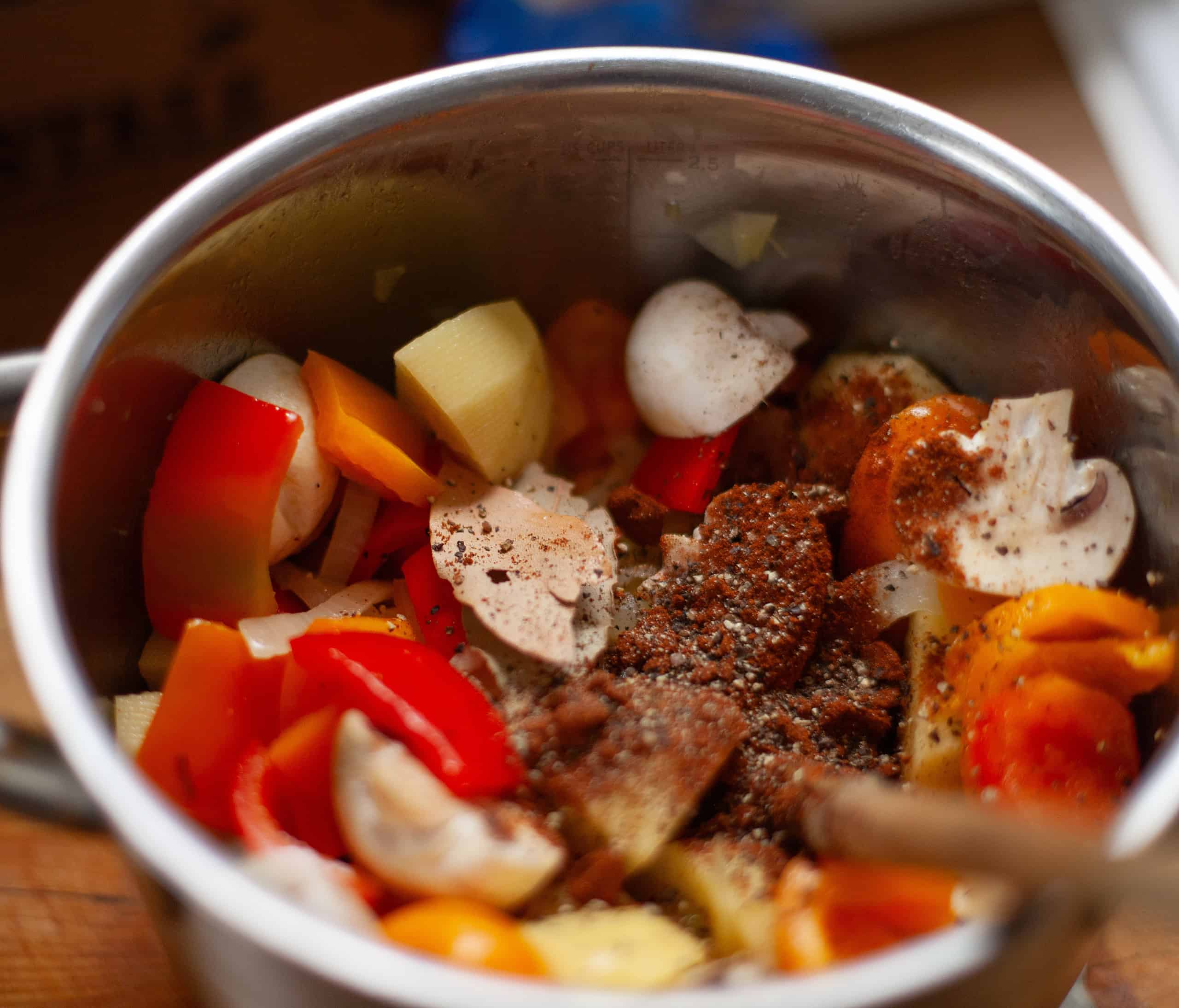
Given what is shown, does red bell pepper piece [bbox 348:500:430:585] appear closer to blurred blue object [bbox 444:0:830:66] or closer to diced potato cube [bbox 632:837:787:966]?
diced potato cube [bbox 632:837:787:966]

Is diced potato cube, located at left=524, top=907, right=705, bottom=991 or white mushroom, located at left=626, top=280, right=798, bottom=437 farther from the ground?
white mushroom, located at left=626, top=280, right=798, bottom=437

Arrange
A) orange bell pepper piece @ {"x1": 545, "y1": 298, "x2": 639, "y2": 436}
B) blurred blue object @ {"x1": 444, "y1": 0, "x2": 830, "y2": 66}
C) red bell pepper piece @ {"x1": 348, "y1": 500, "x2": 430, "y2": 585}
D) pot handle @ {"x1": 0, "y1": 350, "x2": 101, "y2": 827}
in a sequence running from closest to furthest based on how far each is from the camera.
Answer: pot handle @ {"x1": 0, "y1": 350, "x2": 101, "y2": 827} → red bell pepper piece @ {"x1": 348, "y1": 500, "x2": 430, "y2": 585} → orange bell pepper piece @ {"x1": 545, "y1": 298, "x2": 639, "y2": 436} → blurred blue object @ {"x1": 444, "y1": 0, "x2": 830, "y2": 66}

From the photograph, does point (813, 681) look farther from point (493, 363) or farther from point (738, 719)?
point (493, 363)

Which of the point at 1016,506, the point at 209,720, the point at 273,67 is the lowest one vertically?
the point at 1016,506

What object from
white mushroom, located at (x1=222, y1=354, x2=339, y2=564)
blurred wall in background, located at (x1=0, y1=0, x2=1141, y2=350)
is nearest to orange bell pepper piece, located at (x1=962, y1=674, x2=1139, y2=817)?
white mushroom, located at (x1=222, y1=354, x2=339, y2=564)

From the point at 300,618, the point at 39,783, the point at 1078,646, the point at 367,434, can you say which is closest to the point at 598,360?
the point at 367,434

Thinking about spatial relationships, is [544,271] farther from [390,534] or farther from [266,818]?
[266,818]
